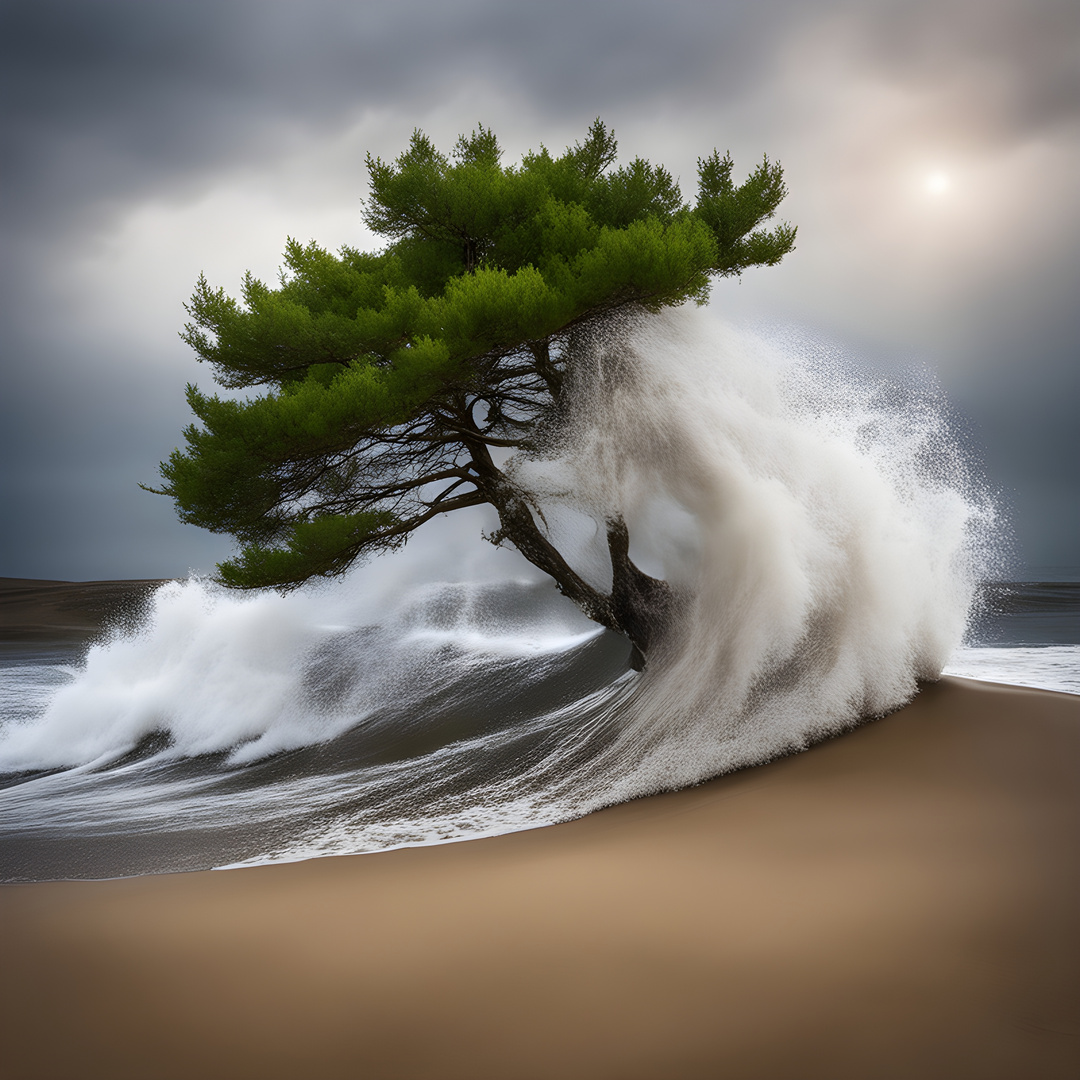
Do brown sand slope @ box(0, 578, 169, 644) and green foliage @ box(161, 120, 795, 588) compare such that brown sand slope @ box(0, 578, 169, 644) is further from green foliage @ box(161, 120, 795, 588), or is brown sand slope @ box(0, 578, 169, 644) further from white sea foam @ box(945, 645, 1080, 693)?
white sea foam @ box(945, 645, 1080, 693)

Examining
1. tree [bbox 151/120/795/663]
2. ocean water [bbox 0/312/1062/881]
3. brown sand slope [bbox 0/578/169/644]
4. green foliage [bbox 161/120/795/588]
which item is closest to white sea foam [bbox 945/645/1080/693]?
Answer: ocean water [bbox 0/312/1062/881]

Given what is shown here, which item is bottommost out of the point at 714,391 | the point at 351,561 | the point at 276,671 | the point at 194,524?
the point at 276,671

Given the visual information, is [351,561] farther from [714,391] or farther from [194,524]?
[714,391]

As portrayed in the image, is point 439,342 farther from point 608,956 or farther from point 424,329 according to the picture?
point 608,956

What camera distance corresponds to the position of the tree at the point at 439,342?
19.5 ft

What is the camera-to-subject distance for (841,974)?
2154 millimetres

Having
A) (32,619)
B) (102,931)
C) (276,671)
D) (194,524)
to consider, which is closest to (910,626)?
(102,931)

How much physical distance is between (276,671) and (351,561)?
2.79 meters

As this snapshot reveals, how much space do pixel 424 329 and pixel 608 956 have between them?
506 cm

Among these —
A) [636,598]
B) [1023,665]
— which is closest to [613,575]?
[636,598]

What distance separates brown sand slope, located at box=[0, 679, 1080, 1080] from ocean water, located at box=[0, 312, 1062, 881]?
1025 mm

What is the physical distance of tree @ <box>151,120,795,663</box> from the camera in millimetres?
5930

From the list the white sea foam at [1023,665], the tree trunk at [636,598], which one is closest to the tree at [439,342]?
the tree trunk at [636,598]

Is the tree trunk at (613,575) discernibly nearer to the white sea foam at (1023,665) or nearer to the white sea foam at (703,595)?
the white sea foam at (703,595)
